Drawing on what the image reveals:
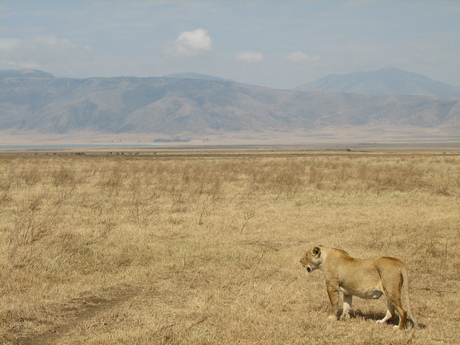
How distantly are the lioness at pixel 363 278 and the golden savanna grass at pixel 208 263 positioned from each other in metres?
0.31

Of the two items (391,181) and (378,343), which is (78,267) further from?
(391,181)

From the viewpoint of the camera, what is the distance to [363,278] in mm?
7605

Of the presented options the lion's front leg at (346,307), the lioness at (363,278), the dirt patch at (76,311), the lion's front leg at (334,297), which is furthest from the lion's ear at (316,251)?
the dirt patch at (76,311)

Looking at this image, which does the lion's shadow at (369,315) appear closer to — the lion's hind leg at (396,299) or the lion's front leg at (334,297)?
the lion's front leg at (334,297)

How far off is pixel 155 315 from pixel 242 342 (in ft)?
5.53

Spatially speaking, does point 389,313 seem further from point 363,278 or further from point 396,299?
point 363,278

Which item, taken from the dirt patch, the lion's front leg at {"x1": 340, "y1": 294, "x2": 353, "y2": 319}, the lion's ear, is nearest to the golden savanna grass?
the dirt patch

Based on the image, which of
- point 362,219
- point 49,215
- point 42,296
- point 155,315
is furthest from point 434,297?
point 49,215

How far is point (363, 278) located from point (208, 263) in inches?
188

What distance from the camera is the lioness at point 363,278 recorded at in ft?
24.0

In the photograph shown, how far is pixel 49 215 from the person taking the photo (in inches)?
677

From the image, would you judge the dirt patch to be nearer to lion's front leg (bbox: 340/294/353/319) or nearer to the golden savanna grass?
the golden savanna grass

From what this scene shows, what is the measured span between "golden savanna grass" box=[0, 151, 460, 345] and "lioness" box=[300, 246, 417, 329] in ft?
1.00

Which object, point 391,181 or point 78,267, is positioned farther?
point 391,181
